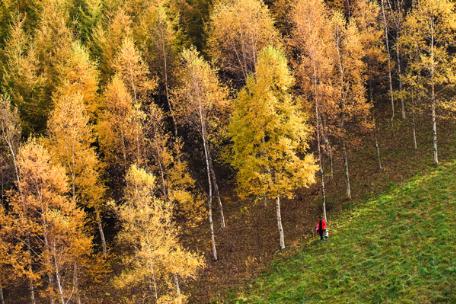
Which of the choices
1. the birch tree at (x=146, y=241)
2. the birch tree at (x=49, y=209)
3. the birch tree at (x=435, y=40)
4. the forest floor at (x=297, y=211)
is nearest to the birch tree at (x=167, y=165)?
the forest floor at (x=297, y=211)

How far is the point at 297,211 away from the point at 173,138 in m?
12.6

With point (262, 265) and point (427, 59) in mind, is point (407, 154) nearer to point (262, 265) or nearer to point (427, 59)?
point (427, 59)

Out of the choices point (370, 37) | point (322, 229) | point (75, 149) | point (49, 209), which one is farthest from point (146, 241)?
point (370, 37)

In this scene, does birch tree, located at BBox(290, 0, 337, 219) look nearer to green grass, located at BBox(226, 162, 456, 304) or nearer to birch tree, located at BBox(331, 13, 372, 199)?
birch tree, located at BBox(331, 13, 372, 199)

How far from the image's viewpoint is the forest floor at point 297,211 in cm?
2981

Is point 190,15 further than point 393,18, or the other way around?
point 190,15

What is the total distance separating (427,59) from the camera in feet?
113

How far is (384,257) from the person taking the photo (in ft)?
79.2

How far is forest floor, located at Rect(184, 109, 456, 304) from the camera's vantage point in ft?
97.8

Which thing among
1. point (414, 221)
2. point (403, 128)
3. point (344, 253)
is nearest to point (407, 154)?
point (403, 128)

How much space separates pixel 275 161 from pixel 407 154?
12949 millimetres

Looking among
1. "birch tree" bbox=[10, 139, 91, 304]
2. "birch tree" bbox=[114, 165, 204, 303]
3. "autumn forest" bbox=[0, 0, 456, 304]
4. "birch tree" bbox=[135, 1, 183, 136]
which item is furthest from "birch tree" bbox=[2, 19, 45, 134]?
"birch tree" bbox=[114, 165, 204, 303]

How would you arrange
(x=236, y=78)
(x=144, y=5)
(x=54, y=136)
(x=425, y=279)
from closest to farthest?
(x=425, y=279) < (x=54, y=136) < (x=236, y=78) < (x=144, y=5)

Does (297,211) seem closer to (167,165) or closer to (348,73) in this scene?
(167,165)
